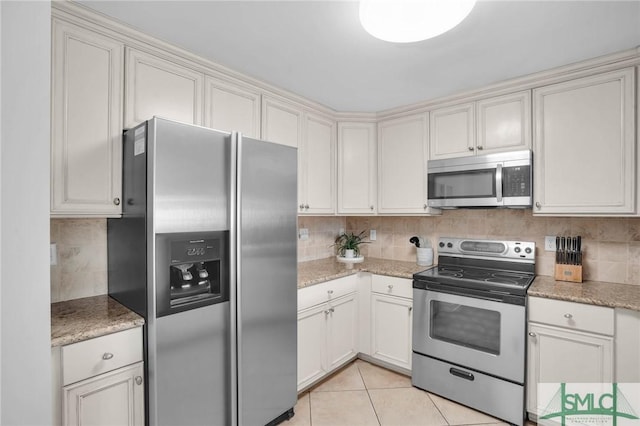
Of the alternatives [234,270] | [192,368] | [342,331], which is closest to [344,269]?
[342,331]

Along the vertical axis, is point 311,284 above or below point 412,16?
below

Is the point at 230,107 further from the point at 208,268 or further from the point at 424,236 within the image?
the point at 424,236

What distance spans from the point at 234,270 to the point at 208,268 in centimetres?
14

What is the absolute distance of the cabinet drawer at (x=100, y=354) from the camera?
1322mm

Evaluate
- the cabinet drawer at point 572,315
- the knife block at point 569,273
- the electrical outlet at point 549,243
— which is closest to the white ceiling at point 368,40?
the electrical outlet at point 549,243

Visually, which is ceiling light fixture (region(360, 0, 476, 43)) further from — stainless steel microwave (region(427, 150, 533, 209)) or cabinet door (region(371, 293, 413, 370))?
cabinet door (region(371, 293, 413, 370))

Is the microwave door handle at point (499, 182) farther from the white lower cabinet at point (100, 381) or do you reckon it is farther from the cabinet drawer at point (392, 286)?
the white lower cabinet at point (100, 381)

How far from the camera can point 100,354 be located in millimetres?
1401

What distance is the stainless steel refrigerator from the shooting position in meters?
1.50

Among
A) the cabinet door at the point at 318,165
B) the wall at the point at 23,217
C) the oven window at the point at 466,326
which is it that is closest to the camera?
the wall at the point at 23,217

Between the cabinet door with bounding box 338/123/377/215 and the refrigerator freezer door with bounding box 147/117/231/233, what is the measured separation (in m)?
1.53

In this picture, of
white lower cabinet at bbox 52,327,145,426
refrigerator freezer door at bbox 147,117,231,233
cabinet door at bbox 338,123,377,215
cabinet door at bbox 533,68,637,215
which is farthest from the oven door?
white lower cabinet at bbox 52,327,145,426

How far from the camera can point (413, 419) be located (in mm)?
2158

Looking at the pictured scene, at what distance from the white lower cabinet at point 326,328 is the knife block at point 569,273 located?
150 cm
